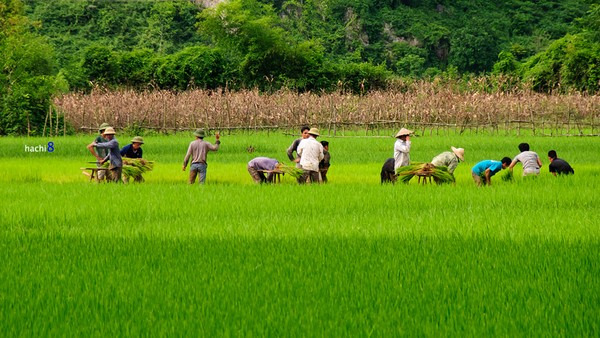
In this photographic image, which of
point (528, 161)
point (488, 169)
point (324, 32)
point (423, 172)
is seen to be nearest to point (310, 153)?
point (423, 172)

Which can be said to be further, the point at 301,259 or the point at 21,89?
the point at 21,89

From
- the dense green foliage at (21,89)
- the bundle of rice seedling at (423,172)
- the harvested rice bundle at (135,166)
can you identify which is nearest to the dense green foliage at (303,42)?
the dense green foliage at (21,89)

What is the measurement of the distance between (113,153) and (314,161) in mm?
3495

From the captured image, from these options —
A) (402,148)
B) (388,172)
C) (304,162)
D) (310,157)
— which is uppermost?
(402,148)

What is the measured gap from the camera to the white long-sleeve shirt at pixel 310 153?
16.5m

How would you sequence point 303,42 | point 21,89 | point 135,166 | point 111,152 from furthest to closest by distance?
point 303,42, point 21,89, point 135,166, point 111,152

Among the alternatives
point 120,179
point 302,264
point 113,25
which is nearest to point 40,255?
point 302,264

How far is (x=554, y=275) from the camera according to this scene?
8.12 meters

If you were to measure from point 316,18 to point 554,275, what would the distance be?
201 ft

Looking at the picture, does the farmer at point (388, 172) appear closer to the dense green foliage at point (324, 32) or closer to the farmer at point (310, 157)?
the farmer at point (310, 157)

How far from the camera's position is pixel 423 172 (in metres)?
16.1

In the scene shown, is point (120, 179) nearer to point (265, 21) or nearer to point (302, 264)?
point (302, 264)

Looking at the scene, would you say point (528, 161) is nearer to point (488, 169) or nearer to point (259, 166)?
point (488, 169)

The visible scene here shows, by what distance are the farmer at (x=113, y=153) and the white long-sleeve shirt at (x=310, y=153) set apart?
3165 mm
